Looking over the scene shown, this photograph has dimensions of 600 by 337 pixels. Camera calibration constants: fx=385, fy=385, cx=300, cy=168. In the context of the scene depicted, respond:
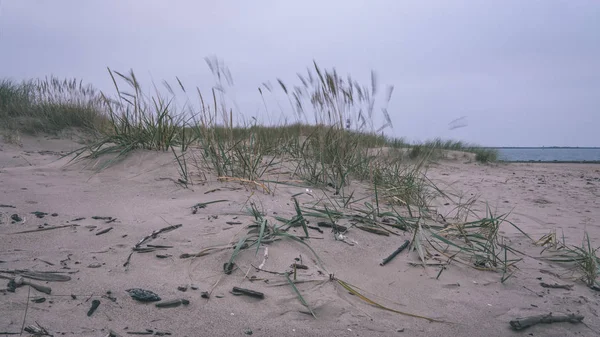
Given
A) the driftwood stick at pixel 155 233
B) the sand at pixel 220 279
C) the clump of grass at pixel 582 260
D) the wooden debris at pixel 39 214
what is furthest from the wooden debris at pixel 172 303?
the clump of grass at pixel 582 260

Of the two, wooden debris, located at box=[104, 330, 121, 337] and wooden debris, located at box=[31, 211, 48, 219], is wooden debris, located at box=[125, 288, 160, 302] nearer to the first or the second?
wooden debris, located at box=[104, 330, 121, 337]

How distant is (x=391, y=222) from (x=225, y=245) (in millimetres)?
1200

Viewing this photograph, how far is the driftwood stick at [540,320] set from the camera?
5.13 ft

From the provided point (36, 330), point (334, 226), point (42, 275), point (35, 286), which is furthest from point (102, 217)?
point (334, 226)

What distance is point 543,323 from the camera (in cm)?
161

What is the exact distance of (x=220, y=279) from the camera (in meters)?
1.68

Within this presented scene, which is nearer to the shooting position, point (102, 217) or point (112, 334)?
point (112, 334)

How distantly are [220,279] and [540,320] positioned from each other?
4.45 ft

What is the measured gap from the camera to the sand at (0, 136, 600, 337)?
1.39 m

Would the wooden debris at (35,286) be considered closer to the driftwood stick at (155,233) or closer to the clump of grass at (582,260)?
the driftwood stick at (155,233)

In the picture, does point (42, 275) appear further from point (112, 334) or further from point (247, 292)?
point (247, 292)

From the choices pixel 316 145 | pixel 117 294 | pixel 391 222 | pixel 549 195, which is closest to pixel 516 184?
pixel 549 195

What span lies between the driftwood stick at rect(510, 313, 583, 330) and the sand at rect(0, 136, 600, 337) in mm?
23

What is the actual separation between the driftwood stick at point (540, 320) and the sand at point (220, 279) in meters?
0.02
